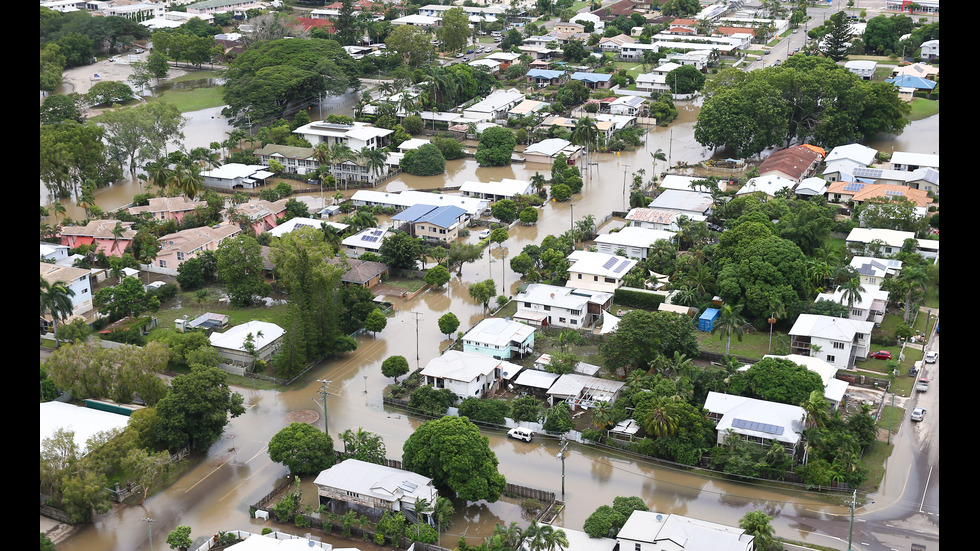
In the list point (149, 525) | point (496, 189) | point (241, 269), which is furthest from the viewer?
point (496, 189)

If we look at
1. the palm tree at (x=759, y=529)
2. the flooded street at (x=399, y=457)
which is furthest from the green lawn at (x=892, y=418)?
the palm tree at (x=759, y=529)

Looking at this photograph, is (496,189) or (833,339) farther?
(496,189)

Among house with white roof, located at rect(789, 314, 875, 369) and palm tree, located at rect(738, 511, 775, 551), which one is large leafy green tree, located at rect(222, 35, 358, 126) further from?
palm tree, located at rect(738, 511, 775, 551)

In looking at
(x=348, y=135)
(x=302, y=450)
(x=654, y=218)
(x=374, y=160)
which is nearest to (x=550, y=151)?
(x=374, y=160)

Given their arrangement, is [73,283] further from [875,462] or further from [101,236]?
[875,462]

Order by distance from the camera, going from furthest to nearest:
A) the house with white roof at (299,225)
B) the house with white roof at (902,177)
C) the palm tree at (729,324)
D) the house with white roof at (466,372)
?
the house with white roof at (902,177) → the house with white roof at (299,225) → the palm tree at (729,324) → the house with white roof at (466,372)

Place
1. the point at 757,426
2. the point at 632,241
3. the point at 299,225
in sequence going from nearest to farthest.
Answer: the point at 757,426 → the point at 632,241 → the point at 299,225

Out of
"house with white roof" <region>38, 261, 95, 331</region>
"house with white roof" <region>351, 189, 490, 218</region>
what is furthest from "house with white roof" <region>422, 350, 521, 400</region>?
"house with white roof" <region>351, 189, 490, 218</region>

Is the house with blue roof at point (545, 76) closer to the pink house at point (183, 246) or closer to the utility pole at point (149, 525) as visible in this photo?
the pink house at point (183, 246)
